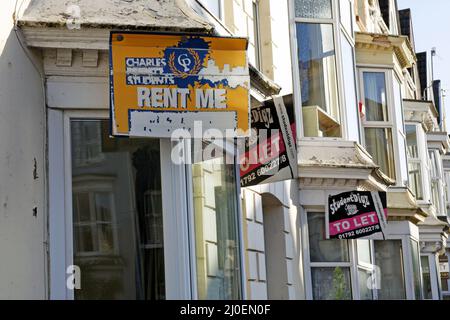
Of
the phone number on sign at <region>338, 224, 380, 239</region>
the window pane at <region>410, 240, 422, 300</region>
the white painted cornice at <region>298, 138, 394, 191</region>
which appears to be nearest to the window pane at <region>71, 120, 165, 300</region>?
the phone number on sign at <region>338, 224, 380, 239</region>

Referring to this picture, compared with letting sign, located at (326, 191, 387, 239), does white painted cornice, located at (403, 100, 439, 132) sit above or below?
above

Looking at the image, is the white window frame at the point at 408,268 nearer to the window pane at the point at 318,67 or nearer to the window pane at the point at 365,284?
the window pane at the point at 365,284

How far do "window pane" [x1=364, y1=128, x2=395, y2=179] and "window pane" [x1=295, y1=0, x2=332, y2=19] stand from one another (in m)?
4.07

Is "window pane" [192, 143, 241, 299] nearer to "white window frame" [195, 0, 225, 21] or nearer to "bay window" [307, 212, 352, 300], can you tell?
"white window frame" [195, 0, 225, 21]

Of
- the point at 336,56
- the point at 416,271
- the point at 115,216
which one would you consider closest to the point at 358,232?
the point at 336,56

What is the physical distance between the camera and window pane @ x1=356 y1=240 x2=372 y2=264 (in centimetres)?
1606

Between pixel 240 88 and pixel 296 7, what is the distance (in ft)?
24.7

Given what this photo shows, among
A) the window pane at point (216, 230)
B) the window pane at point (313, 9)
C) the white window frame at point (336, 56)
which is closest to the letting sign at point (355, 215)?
the white window frame at point (336, 56)

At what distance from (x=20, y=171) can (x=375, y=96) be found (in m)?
13.2

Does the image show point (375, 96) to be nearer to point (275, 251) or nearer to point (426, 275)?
point (275, 251)

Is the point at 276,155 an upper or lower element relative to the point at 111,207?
upper
